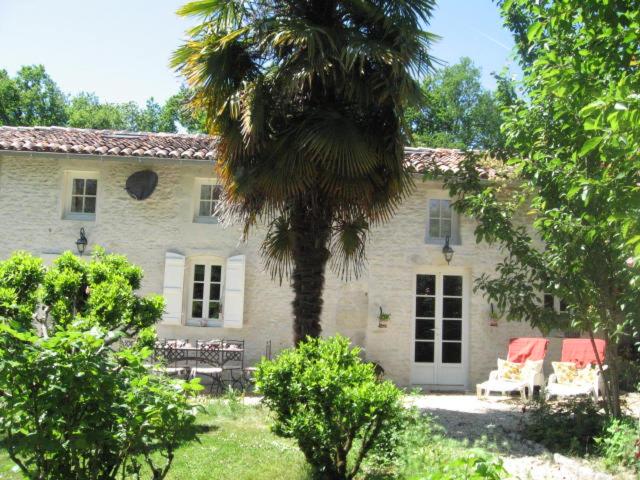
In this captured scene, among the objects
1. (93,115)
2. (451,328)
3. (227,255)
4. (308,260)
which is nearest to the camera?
(308,260)

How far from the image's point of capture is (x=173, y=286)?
467 inches

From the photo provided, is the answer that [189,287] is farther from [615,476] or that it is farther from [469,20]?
[615,476]

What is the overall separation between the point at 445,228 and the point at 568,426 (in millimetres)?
5931

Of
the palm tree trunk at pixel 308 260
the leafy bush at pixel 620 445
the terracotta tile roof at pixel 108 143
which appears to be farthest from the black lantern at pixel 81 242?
the leafy bush at pixel 620 445

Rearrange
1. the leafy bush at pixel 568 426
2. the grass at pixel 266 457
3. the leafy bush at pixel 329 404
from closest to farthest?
the leafy bush at pixel 329 404, the grass at pixel 266 457, the leafy bush at pixel 568 426

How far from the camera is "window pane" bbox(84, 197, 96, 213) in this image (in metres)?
12.6

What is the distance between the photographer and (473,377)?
11961 millimetres

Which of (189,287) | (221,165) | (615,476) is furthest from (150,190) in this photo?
(615,476)

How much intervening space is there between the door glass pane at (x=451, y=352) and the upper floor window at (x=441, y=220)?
2.18 meters

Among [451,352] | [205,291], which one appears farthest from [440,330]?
[205,291]

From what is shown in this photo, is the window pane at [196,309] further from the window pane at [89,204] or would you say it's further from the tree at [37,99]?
the tree at [37,99]

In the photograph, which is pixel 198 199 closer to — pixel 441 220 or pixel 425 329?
pixel 441 220

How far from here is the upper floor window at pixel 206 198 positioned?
1247 centimetres

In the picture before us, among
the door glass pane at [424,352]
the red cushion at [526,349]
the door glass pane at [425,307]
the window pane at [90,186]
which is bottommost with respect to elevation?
the door glass pane at [424,352]
